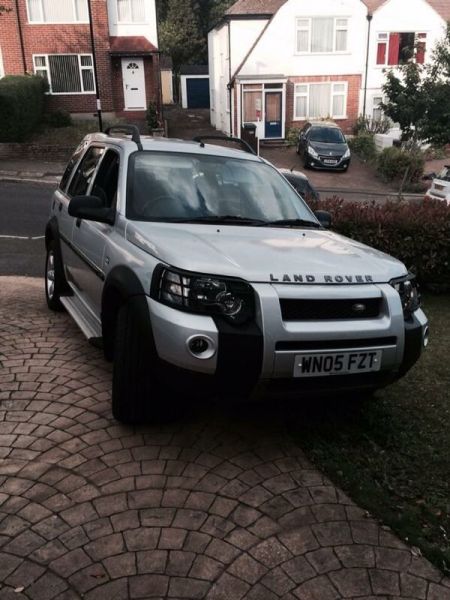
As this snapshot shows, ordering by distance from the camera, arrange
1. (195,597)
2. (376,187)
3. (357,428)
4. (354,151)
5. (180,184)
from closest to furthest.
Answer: (195,597)
(357,428)
(180,184)
(376,187)
(354,151)

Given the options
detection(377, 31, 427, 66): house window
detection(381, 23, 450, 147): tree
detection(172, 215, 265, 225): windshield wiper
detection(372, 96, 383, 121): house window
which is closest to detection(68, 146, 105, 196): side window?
detection(172, 215, 265, 225): windshield wiper

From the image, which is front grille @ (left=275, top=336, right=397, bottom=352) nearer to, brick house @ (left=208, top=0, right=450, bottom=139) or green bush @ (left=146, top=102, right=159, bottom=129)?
green bush @ (left=146, top=102, right=159, bottom=129)

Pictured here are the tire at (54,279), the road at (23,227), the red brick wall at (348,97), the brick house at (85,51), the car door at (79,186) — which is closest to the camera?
the car door at (79,186)

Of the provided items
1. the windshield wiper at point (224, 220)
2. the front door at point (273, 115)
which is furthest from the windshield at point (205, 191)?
the front door at point (273, 115)

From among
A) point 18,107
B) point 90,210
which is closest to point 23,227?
point 90,210

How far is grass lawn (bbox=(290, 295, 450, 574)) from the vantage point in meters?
3.04

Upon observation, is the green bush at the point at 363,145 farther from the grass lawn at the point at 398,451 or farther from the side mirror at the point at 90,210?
the side mirror at the point at 90,210

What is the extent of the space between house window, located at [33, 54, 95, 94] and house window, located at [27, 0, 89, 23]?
1515mm

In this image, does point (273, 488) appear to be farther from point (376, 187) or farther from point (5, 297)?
point (376, 187)

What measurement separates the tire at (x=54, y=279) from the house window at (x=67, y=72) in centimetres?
2343

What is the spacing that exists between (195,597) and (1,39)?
93.9 feet

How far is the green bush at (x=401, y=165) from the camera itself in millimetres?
23281

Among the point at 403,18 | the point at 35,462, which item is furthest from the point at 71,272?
the point at 403,18

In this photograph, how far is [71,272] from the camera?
5.29m
